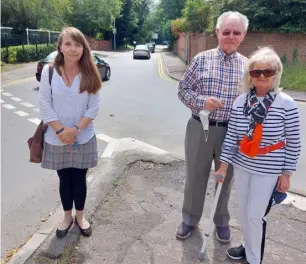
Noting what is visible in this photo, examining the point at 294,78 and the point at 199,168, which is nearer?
the point at 199,168

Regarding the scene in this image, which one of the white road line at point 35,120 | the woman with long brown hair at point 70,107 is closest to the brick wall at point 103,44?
the white road line at point 35,120

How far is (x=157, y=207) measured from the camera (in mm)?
3830

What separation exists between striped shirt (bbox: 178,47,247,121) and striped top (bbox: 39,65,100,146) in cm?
87

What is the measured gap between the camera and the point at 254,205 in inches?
100

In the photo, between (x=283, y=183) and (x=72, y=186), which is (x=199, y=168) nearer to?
(x=283, y=183)

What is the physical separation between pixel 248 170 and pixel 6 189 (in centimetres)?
323

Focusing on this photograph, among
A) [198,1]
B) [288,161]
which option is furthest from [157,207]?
[198,1]

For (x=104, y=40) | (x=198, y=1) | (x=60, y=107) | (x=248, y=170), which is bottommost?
(x=104, y=40)

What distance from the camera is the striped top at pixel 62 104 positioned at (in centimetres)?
284

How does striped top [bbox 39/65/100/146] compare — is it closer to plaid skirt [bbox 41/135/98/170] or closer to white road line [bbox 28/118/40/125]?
plaid skirt [bbox 41/135/98/170]

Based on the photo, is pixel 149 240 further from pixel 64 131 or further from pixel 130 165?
pixel 130 165

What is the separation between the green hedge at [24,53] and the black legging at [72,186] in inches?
762

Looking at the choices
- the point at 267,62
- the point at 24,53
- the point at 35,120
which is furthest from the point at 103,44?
the point at 267,62

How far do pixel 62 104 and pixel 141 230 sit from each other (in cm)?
143
